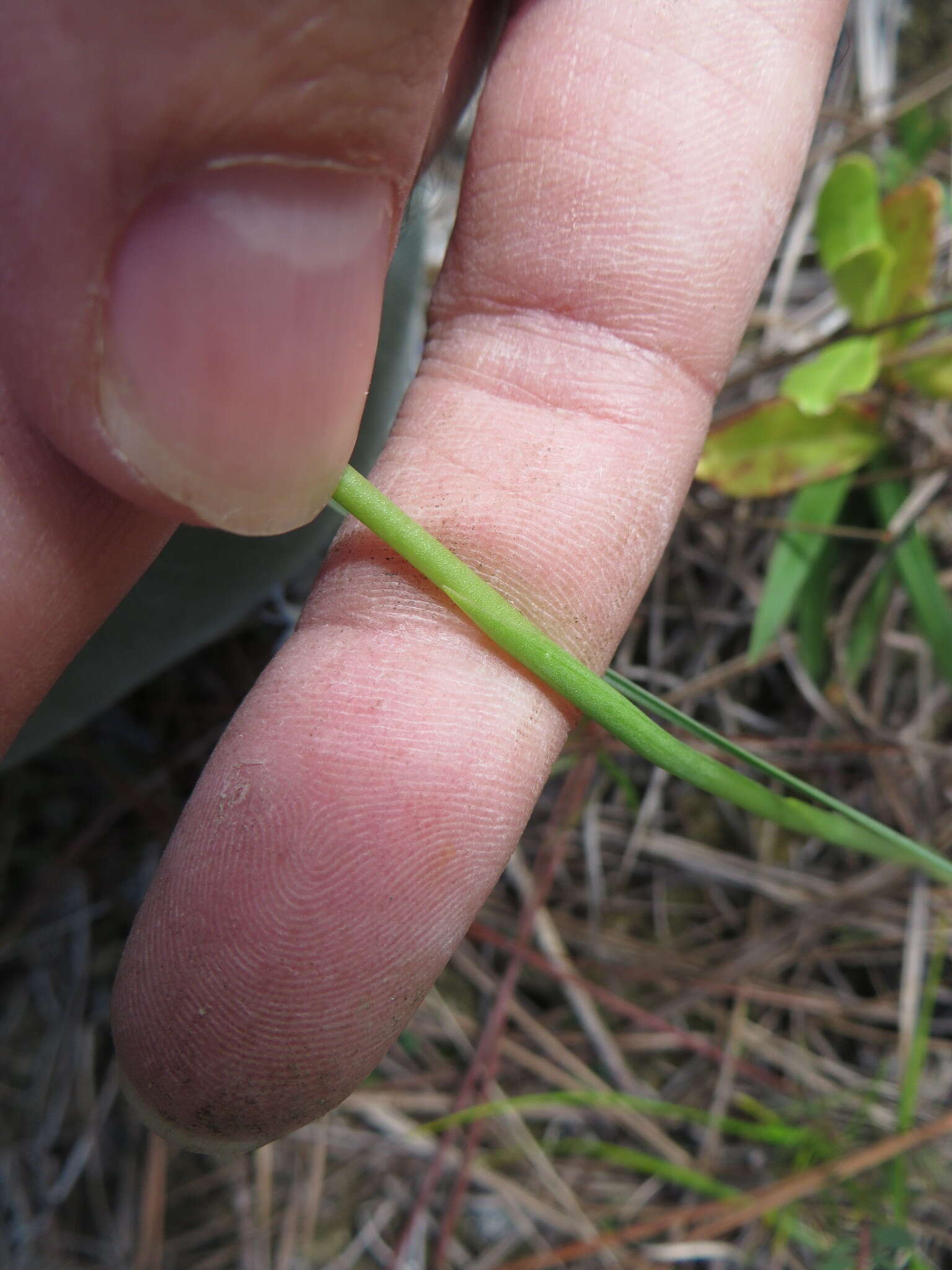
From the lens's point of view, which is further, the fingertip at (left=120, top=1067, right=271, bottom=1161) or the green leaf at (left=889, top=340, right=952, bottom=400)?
the green leaf at (left=889, top=340, right=952, bottom=400)

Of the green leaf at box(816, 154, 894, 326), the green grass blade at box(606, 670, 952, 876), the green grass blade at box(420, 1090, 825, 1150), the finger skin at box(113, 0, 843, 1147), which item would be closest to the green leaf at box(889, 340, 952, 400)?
the green leaf at box(816, 154, 894, 326)

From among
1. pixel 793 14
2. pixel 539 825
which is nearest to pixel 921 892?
pixel 539 825

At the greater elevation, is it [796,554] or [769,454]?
[769,454]

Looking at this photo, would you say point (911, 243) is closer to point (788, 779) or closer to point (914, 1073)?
point (788, 779)

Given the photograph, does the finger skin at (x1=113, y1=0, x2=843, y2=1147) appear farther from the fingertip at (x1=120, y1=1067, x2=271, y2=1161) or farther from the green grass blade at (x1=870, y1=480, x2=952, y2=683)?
the green grass blade at (x1=870, y1=480, x2=952, y2=683)

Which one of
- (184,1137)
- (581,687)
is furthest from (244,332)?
(184,1137)

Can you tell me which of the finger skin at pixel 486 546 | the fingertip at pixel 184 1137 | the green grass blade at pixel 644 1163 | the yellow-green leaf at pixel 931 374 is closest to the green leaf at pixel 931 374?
the yellow-green leaf at pixel 931 374
